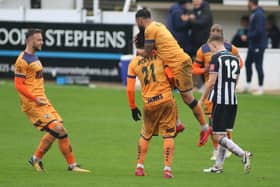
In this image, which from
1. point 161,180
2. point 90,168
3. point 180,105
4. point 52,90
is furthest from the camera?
point 52,90

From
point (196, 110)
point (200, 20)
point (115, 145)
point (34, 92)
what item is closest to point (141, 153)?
point (196, 110)

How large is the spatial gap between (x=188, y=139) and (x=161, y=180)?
18.4 ft

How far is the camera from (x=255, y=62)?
957 inches

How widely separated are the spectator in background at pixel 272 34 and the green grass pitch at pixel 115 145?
10.9 feet

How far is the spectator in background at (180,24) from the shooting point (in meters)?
24.8

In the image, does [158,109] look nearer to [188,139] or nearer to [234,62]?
[234,62]

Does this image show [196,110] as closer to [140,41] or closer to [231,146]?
[231,146]

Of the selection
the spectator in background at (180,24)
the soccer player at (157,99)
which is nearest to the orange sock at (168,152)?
the soccer player at (157,99)

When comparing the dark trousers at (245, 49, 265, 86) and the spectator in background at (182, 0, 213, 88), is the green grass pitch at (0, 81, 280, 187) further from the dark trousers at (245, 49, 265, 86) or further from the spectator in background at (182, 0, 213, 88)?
the spectator in background at (182, 0, 213, 88)

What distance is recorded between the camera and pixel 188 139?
17859 millimetres

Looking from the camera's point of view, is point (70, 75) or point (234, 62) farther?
point (70, 75)

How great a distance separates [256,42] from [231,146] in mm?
11663

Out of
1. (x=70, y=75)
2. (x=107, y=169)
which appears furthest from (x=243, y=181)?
(x=70, y=75)

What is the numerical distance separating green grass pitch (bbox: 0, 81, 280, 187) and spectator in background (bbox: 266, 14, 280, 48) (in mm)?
3309
